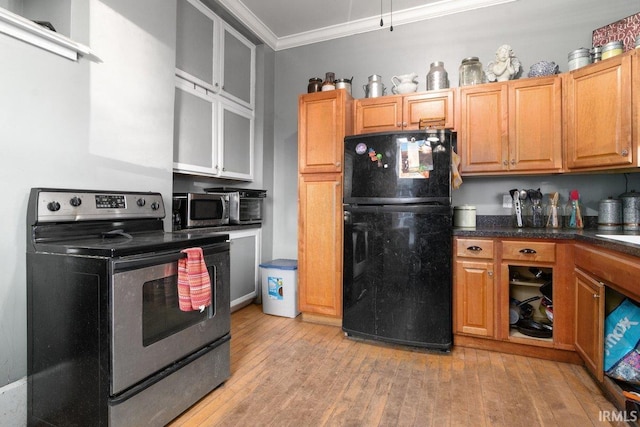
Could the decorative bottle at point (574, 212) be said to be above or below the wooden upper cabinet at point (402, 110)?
below

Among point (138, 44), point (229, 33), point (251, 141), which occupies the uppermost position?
point (229, 33)

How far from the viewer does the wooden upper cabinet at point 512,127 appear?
2.40 m

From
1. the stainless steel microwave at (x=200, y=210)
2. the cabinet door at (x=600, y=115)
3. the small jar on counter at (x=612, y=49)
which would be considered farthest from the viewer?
the stainless steel microwave at (x=200, y=210)

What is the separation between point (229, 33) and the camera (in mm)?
3025

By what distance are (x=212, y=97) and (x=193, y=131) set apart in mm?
419

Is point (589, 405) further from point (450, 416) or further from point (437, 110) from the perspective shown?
point (437, 110)

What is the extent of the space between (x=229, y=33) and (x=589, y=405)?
387 centimetres

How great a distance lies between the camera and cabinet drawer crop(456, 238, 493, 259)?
227cm

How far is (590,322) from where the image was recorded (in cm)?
182

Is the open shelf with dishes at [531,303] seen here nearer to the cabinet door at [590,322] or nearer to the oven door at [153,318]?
the cabinet door at [590,322]

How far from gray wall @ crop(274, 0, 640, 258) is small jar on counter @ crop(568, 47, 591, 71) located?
24 cm

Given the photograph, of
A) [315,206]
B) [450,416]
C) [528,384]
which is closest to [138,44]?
[315,206]

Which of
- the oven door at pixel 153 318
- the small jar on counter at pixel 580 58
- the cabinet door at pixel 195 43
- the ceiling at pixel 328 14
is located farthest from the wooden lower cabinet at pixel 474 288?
the cabinet door at pixel 195 43

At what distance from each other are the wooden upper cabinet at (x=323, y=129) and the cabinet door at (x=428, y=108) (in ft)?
1.71
